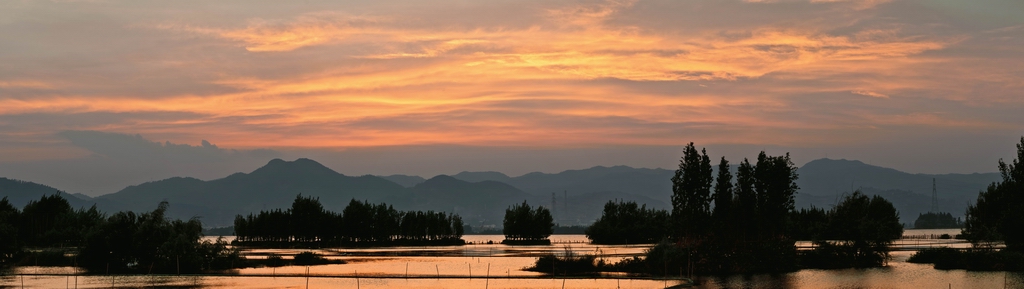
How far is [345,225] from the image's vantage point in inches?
6137

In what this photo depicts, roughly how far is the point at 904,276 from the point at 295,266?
50.0 meters

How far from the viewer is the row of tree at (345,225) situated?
153500 millimetres

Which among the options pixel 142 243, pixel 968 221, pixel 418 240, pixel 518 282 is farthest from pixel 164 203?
pixel 968 221

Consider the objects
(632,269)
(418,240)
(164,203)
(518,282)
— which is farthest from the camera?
(418,240)

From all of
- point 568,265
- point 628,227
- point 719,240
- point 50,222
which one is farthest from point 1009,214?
point 50,222

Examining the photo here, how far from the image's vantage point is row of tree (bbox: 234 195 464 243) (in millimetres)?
153500

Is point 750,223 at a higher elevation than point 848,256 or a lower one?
higher

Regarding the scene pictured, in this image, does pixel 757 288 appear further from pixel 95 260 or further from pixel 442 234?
pixel 442 234

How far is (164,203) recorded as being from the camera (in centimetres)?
7788

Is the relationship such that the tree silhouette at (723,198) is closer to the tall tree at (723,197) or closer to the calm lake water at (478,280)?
the tall tree at (723,197)

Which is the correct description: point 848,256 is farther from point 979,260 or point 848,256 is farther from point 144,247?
point 144,247

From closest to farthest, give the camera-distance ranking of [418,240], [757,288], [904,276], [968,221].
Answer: [757,288] < [904,276] < [968,221] < [418,240]

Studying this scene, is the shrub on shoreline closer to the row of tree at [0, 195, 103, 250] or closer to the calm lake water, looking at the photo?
the calm lake water

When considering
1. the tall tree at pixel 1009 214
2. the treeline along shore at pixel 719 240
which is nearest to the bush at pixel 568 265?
the treeline along shore at pixel 719 240
